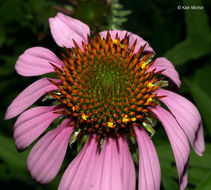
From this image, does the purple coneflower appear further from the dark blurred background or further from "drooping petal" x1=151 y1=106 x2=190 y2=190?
the dark blurred background

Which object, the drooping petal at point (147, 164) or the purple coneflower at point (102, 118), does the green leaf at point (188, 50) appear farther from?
the drooping petal at point (147, 164)

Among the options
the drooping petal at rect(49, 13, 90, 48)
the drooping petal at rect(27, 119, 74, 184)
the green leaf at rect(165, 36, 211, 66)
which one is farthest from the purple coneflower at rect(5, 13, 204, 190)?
the green leaf at rect(165, 36, 211, 66)

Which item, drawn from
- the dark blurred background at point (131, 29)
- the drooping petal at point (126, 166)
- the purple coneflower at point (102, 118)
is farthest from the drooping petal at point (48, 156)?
the dark blurred background at point (131, 29)

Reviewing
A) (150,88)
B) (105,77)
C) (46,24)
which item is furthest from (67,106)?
(46,24)

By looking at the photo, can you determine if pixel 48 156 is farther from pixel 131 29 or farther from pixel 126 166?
pixel 131 29

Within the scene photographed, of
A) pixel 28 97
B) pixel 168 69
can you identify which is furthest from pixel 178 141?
pixel 28 97
